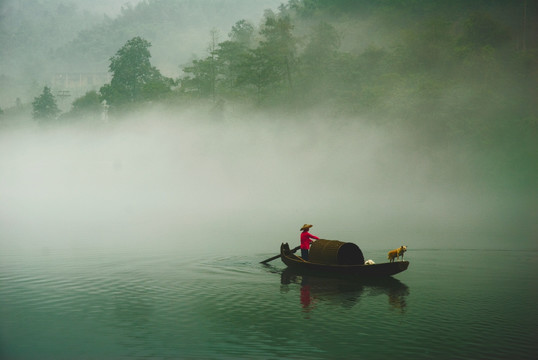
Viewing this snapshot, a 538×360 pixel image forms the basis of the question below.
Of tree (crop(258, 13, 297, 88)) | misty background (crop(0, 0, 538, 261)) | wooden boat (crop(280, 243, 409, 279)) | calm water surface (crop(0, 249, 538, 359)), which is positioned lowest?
calm water surface (crop(0, 249, 538, 359))

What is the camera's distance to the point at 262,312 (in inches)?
847

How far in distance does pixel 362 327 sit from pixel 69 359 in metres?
8.92

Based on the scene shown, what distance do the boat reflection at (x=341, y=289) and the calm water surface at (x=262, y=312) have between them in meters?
0.04

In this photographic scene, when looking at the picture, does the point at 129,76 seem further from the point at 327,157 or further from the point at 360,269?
the point at 360,269

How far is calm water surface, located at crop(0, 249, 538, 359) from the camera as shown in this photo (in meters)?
Result: 17.4

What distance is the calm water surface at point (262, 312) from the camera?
17359mm

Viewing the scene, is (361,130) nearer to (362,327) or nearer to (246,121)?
(246,121)

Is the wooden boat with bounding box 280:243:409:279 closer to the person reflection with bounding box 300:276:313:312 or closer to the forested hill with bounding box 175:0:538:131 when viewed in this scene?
the person reflection with bounding box 300:276:313:312

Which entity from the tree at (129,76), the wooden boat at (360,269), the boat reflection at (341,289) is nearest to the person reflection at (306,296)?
the boat reflection at (341,289)

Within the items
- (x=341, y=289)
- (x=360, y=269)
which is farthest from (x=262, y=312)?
(x=360, y=269)

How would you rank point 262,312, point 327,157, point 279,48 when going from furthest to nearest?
point 279,48, point 327,157, point 262,312

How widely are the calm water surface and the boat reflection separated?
0.04m

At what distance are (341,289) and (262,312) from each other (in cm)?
534

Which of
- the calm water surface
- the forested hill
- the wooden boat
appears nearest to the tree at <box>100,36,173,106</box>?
the forested hill
